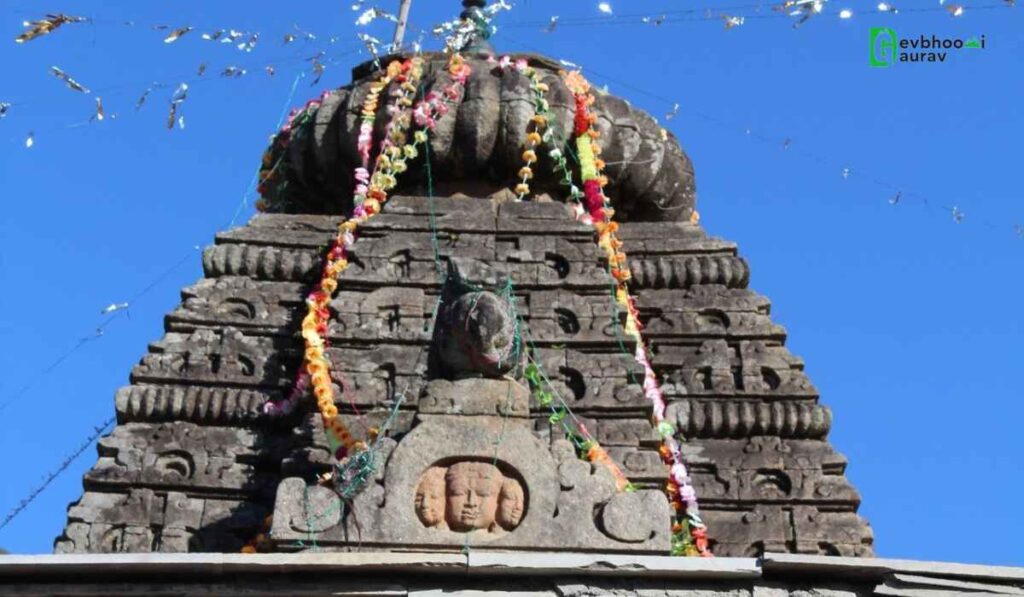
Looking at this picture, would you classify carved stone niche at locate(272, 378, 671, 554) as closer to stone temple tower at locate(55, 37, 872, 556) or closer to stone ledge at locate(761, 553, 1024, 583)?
stone temple tower at locate(55, 37, 872, 556)

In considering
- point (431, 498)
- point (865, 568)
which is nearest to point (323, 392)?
point (431, 498)

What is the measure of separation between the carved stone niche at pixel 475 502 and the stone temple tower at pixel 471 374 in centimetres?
1

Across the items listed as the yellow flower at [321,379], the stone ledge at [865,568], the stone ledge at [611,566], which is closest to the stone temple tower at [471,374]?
the yellow flower at [321,379]

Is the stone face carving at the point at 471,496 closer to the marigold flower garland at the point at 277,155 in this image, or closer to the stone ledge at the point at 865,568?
the stone ledge at the point at 865,568

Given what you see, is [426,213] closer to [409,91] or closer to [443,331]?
[409,91]

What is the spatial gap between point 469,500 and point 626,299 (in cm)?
396

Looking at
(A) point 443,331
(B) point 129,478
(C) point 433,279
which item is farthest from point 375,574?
(C) point 433,279

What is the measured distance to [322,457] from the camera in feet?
40.2

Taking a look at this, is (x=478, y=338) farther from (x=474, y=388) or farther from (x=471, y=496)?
(x=471, y=496)

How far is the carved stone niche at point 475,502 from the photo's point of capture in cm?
1067

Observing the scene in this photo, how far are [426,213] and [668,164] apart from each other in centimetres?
238

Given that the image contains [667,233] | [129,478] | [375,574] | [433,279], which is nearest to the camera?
[375,574]

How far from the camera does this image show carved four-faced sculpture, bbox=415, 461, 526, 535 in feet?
35.4

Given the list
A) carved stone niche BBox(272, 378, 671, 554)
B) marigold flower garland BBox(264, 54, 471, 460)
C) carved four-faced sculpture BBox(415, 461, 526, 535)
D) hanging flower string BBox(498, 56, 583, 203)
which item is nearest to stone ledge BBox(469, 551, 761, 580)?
carved stone niche BBox(272, 378, 671, 554)
